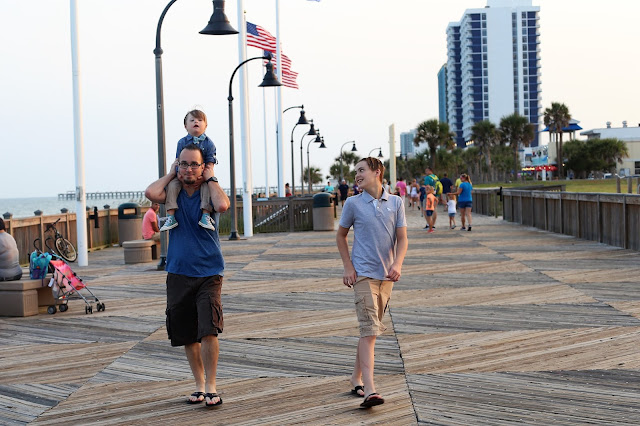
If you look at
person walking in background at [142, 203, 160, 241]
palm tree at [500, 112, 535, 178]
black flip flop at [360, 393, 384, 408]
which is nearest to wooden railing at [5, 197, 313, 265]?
person walking in background at [142, 203, 160, 241]

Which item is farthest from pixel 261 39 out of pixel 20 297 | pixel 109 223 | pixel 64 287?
pixel 20 297

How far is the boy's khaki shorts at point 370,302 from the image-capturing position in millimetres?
5895

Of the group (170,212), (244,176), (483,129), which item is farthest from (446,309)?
(483,129)

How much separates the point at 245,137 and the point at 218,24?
37.3 ft

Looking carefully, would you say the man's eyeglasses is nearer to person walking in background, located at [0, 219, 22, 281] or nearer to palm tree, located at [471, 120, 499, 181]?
person walking in background, located at [0, 219, 22, 281]

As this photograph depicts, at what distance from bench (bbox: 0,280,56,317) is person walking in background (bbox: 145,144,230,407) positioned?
527cm

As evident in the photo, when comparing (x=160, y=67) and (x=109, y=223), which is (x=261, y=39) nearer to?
(x=109, y=223)

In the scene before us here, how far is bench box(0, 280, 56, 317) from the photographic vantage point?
1058 cm

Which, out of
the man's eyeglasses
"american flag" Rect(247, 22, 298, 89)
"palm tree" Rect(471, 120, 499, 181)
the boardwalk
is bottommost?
the boardwalk

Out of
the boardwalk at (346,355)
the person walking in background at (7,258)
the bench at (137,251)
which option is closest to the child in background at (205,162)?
the boardwalk at (346,355)

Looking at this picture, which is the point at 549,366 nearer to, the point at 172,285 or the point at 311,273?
the point at 172,285

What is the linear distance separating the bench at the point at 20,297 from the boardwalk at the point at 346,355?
26 centimetres

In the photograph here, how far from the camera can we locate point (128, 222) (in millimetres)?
25312

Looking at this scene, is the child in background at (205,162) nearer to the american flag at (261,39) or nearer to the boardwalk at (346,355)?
the boardwalk at (346,355)
